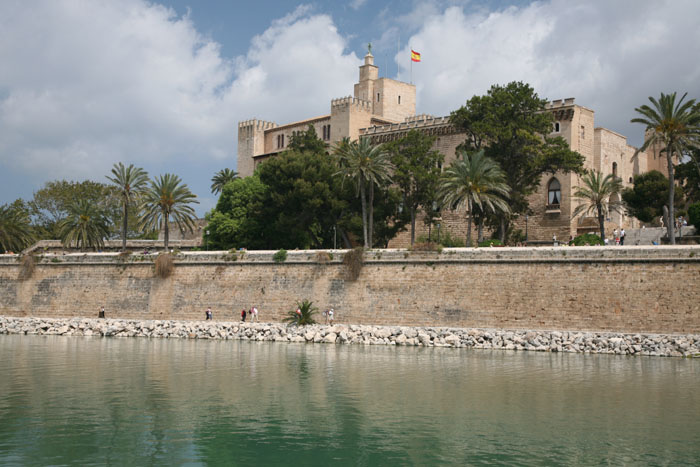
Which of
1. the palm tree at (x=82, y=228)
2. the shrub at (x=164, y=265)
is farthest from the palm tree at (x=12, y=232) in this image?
the shrub at (x=164, y=265)

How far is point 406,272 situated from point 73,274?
17684mm

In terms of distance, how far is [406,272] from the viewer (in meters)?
29.6

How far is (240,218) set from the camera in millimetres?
45281

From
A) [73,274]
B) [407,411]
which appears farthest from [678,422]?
[73,274]

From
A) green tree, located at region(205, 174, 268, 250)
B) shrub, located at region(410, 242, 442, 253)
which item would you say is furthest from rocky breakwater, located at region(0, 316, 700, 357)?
green tree, located at region(205, 174, 268, 250)

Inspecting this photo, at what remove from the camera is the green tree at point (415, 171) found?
39.2 meters

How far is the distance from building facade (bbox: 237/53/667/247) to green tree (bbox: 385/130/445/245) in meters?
2.32

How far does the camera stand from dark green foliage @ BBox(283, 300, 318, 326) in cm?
2984

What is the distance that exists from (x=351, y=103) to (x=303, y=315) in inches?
1068

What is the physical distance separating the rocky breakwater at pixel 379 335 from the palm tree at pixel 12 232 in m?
12.1

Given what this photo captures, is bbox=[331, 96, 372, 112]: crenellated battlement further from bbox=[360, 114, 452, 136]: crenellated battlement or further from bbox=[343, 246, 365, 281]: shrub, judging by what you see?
bbox=[343, 246, 365, 281]: shrub

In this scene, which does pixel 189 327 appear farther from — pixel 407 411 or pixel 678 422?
pixel 678 422

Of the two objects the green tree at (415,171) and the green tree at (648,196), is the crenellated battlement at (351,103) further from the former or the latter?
the green tree at (648,196)

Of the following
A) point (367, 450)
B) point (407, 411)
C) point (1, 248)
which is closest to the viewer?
point (367, 450)
